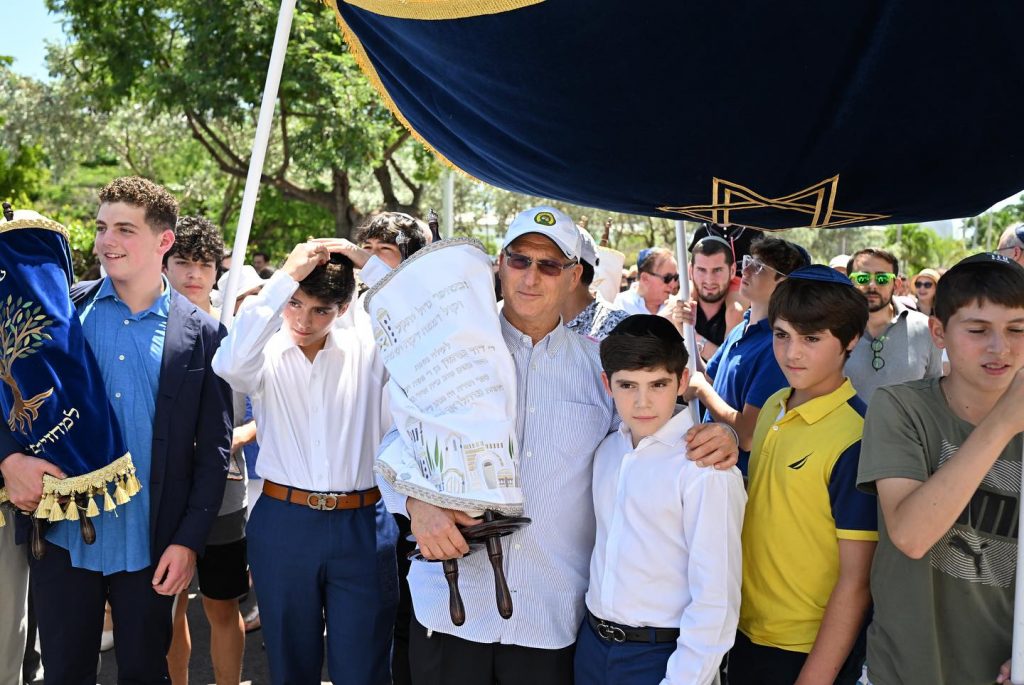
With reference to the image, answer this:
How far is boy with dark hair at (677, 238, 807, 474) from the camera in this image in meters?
3.27

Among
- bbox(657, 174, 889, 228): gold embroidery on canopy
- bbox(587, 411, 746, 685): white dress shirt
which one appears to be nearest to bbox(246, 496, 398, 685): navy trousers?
bbox(587, 411, 746, 685): white dress shirt

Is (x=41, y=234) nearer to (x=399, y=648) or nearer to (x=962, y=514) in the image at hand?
(x=399, y=648)

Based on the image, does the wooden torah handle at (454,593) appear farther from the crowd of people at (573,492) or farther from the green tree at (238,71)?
the green tree at (238,71)

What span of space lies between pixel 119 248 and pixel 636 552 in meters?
2.06

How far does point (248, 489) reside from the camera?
4.68 meters

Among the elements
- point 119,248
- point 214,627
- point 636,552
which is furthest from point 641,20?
point 214,627

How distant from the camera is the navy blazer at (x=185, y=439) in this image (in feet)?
10.5

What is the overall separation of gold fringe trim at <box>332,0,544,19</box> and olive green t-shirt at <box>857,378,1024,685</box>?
1262mm

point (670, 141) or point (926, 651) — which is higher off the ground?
point (670, 141)

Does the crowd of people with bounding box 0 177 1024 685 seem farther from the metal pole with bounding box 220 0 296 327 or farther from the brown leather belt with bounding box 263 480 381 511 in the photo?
the metal pole with bounding box 220 0 296 327

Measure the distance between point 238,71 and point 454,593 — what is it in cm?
1274

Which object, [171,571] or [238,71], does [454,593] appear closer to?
[171,571]

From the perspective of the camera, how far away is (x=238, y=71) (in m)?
13.6

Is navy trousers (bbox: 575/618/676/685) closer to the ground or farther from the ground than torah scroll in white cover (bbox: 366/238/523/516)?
closer to the ground
